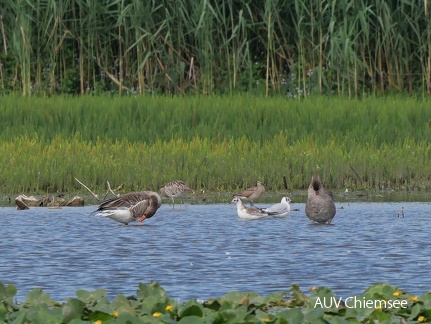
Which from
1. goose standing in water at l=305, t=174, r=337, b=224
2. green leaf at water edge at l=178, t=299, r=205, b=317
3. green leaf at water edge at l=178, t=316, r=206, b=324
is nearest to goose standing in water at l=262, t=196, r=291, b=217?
goose standing in water at l=305, t=174, r=337, b=224

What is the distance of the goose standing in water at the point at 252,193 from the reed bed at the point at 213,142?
2.85ft

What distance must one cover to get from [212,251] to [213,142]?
619cm

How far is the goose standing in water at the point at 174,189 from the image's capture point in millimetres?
12742

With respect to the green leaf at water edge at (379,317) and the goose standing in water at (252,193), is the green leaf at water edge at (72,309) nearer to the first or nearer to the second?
the green leaf at water edge at (379,317)

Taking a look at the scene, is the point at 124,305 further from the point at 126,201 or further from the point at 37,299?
the point at 126,201

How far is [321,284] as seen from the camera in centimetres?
790

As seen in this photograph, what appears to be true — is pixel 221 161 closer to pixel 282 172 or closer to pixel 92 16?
pixel 282 172

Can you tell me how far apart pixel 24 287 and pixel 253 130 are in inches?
339

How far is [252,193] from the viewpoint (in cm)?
1281

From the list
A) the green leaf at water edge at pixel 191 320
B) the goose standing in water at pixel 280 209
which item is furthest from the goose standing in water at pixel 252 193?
the green leaf at water edge at pixel 191 320

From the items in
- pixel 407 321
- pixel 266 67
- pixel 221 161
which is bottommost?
pixel 407 321

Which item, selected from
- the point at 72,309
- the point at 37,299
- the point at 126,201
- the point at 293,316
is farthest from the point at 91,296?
the point at 126,201

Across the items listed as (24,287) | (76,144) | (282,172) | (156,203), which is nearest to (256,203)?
(282,172)

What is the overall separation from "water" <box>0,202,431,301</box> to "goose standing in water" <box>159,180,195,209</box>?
0.65 feet
